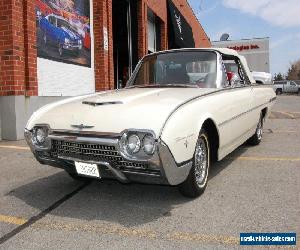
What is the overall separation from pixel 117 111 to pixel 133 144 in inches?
18.0

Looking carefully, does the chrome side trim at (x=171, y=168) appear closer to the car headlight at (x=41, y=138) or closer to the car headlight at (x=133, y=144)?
the car headlight at (x=133, y=144)

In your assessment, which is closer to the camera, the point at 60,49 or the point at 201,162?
the point at 201,162

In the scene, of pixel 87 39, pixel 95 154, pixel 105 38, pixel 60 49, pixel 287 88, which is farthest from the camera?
pixel 287 88

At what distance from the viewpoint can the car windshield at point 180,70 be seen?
5555 mm

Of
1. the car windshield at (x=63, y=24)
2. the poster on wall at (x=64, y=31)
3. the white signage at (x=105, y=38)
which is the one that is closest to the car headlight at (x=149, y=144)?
the poster on wall at (x=64, y=31)

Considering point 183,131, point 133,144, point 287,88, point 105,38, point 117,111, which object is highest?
point 105,38

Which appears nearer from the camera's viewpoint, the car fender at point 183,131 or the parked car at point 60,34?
the car fender at point 183,131

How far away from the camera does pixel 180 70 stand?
578cm

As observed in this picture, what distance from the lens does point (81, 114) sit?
14.1 feet

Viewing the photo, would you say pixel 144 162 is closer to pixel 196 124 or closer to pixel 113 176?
pixel 113 176

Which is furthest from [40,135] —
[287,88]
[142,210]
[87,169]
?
[287,88]

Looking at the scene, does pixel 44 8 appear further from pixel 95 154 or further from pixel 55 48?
pixel 95 154

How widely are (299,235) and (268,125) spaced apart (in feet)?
28.1

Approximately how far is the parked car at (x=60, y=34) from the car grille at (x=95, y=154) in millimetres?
6000
